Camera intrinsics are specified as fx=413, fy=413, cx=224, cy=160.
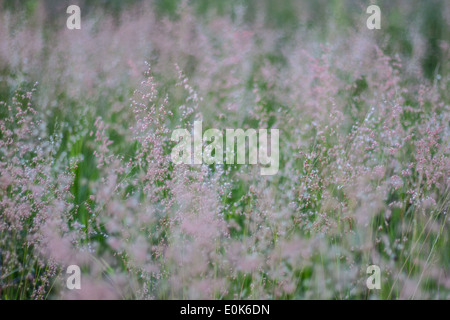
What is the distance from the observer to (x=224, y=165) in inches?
84.4

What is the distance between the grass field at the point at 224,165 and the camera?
1.98 meters

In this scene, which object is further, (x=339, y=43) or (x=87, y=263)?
(x=339, y=43)

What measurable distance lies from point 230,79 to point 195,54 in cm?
24

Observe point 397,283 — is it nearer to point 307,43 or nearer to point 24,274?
point 307,43

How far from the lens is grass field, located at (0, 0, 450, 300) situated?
1.98 meters

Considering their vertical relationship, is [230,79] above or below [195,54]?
below

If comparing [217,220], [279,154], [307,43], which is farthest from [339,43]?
[217,220]

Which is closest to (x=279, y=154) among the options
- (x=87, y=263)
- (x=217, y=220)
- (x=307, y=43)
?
(x=217, y=220)

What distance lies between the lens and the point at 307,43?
7.97 feet
